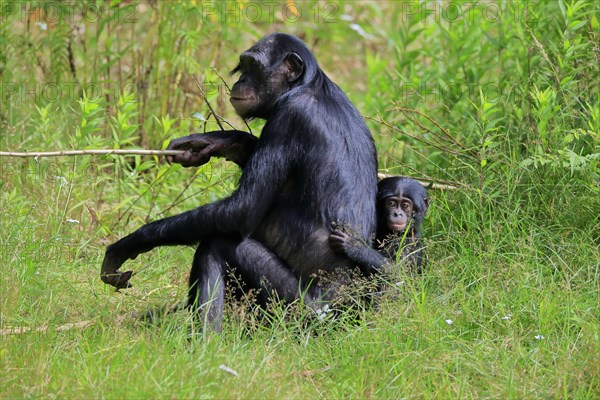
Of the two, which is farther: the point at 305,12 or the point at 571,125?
the point at 305,12

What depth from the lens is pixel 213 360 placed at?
4441 millimetres

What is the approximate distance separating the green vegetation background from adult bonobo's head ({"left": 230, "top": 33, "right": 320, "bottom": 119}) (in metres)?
0.71

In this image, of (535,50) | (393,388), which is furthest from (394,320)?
(535,50)

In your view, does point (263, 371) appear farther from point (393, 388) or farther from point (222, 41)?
point (222, 41)

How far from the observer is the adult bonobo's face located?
19.0 feet

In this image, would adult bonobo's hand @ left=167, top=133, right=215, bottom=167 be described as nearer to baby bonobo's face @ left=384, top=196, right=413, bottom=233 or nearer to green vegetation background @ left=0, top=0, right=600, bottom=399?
green vegetation background @ left=0, top=0, right=600, bottom=399

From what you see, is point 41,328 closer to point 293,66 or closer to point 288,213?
point 288,213

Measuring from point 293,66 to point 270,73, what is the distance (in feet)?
0.50

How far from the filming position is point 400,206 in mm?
5805

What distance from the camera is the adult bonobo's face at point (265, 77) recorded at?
19.0 feet

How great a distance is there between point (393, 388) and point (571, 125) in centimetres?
311

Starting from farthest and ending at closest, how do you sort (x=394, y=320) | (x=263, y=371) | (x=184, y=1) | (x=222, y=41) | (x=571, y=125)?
(x=222, y=41)
(x=184, y=1)
(x=571, y=125)
(x=394, y=320)
(x=263, y=371)

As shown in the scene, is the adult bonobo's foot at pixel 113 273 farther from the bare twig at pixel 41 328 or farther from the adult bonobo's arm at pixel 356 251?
the adult bonobo's arm at pixel 356 251

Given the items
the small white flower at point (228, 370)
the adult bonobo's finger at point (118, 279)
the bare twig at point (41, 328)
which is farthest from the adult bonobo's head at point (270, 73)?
the small white flower at point (228, 370)
